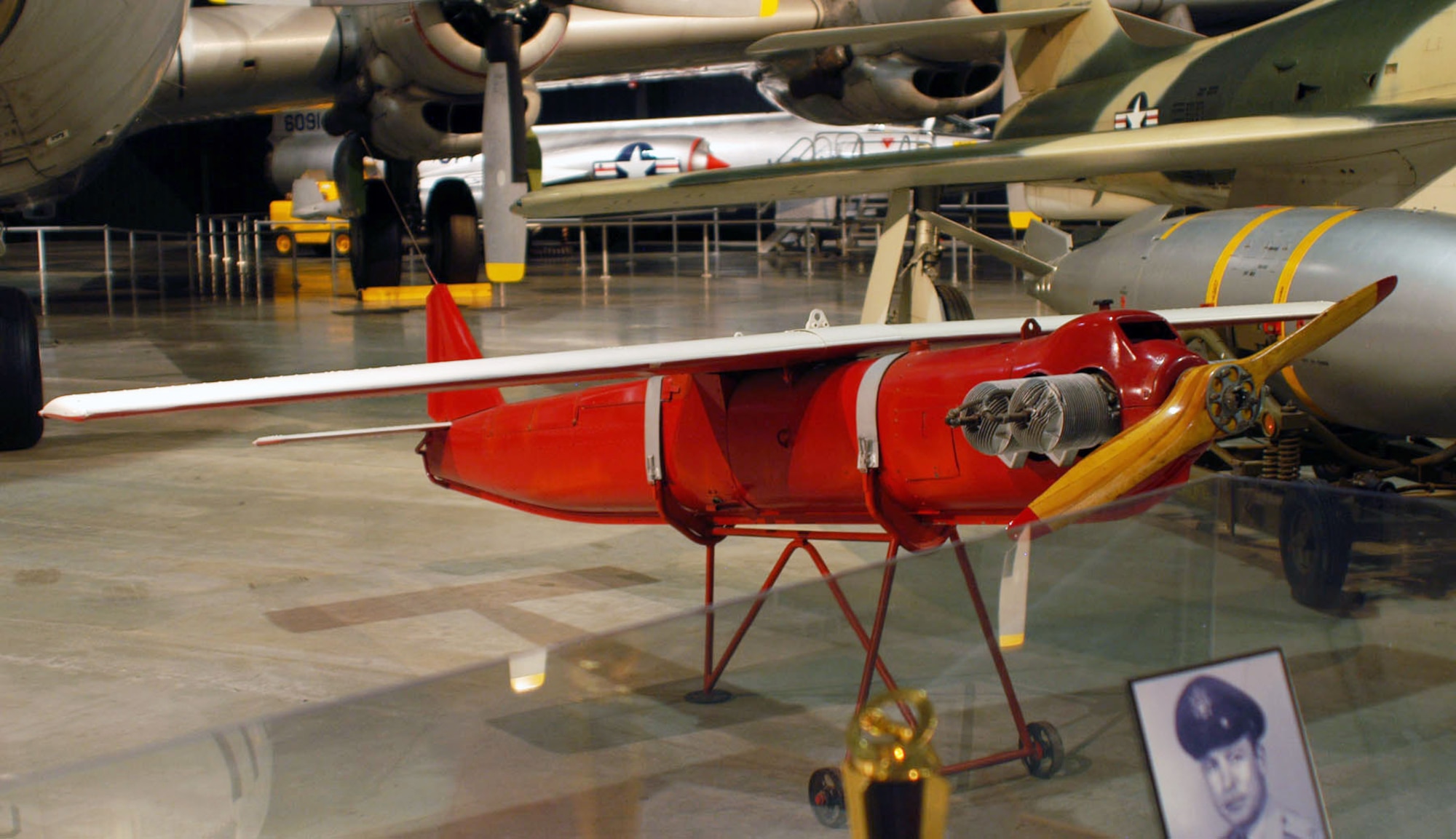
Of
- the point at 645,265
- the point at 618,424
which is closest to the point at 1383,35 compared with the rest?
the point at 618,424

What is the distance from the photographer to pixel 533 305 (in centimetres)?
1473

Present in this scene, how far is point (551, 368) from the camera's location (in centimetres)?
301

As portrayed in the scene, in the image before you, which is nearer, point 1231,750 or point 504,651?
point 1231,750

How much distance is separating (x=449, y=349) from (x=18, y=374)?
10.8 ft

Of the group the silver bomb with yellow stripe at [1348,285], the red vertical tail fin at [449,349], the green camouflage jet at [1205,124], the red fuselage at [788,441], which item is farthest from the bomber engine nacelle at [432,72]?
the red fuselage at [788,441]

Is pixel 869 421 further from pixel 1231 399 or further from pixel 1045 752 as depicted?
pixel 1045 752

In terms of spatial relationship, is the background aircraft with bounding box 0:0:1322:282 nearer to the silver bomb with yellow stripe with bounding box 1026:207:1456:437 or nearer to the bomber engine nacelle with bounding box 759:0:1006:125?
the bomber engine nacelle with bounding box 759:0:1006:125

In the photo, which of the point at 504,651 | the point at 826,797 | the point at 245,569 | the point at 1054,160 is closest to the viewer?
the point at 826,797

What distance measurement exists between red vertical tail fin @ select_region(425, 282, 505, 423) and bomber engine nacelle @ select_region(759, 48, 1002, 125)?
890 centimetres

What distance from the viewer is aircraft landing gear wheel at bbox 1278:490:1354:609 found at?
2090 millimetres

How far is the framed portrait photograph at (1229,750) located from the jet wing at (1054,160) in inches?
162

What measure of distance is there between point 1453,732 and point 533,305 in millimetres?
13213

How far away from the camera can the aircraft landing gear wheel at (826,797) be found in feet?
5.51

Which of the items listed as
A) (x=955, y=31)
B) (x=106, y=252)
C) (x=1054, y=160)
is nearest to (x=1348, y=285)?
(x=1054, y=160)
